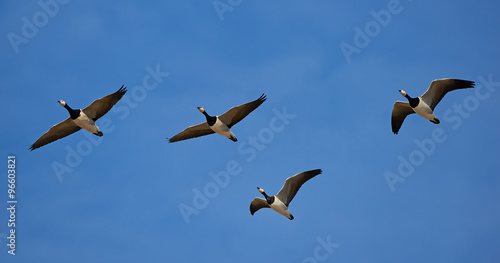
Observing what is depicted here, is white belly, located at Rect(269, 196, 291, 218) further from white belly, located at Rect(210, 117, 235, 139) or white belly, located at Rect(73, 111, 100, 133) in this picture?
white belly, located at Rect(73, 111, 100, 133)

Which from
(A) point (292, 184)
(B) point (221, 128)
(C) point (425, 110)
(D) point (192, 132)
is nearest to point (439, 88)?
(C) point (425, 110)

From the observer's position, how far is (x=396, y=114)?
3167 cm

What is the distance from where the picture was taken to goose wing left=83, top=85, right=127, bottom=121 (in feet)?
93.8

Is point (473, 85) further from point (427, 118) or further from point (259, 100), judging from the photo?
point (259, 100)

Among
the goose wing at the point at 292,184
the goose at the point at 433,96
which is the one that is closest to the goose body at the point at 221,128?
the goose wing at the point at 292,184

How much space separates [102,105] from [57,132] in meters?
2.85

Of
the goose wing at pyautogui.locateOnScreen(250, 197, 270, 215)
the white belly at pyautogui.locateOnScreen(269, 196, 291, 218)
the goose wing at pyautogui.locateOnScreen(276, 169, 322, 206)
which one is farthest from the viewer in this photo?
the goose wing at pyautogui.locateOnScreen(250, 197, 270, 215)

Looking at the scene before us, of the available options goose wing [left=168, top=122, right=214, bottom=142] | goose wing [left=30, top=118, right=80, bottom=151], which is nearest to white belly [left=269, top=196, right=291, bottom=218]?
goose wing [left=168, top=122, right=214, bottom=142]

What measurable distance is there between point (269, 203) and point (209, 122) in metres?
4.39

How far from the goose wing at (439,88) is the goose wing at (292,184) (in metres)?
6.10

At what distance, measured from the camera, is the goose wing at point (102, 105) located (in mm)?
28578

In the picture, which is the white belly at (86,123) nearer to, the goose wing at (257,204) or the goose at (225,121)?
the goose at (225,121)

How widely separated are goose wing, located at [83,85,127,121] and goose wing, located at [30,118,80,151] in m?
1.13

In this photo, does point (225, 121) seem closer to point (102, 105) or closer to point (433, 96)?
point (102, 105)
